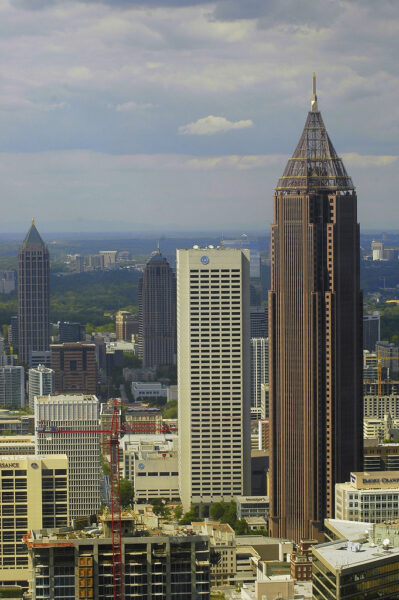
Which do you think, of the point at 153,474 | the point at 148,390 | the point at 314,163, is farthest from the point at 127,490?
the point at 148,390

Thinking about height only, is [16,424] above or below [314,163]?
below

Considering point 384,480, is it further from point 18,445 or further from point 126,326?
point 126,326

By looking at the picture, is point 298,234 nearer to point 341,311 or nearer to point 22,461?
point 341,311

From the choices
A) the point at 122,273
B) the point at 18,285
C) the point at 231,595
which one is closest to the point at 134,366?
the point at 18,285

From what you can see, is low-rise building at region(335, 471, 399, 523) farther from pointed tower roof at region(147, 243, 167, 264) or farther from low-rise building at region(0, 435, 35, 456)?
pointed tower roof at region(147, 243, 167, 264)

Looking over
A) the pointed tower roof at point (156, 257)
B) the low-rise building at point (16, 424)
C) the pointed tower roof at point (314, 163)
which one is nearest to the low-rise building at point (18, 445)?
the low-rise building at point (16, 424)

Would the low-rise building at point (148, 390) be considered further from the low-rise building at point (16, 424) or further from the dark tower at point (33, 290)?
the dark tower at point (33, 290)
